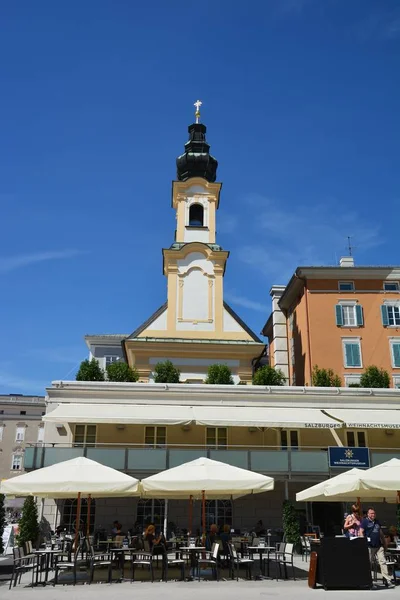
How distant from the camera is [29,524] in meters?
21.4

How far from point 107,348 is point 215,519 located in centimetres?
4201

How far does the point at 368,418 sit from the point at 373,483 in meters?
11.4

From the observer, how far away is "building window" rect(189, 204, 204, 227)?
139ft

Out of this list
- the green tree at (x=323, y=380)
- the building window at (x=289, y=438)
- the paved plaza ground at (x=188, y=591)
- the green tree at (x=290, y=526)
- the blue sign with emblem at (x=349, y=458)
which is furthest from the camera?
the green tree at (x=323, y=380)

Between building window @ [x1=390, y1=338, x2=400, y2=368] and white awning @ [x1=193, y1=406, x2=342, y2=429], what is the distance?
38.6 ft

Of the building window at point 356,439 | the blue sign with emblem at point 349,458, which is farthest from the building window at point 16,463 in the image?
the blue sign with emblem at point 349,458

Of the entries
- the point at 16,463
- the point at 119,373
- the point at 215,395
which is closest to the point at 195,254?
the point at 119,373

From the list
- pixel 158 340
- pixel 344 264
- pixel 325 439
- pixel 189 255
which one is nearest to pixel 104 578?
pixel 325 439

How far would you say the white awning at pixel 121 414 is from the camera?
2358 centimetres

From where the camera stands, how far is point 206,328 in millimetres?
37469

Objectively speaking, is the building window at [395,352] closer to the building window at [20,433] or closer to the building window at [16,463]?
the building window at [16,463]

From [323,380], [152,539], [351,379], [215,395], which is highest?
[351,379]

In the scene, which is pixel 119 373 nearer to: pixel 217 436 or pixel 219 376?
pixel 219 376

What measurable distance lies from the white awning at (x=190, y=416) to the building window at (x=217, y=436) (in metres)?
1.15
